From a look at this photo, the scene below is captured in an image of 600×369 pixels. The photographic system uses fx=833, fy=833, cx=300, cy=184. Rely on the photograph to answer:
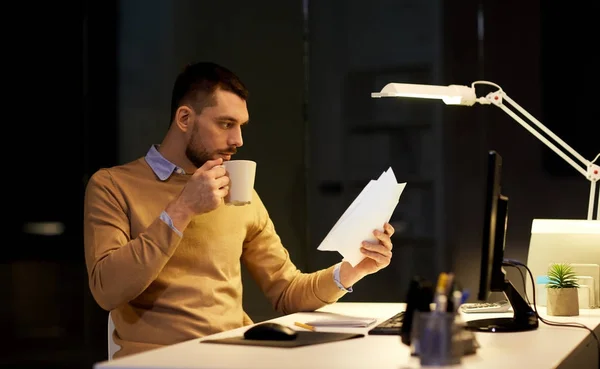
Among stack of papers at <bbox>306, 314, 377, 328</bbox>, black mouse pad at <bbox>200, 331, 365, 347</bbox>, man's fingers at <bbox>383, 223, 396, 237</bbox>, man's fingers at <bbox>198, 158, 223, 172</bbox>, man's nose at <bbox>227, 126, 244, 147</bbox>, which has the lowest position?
stack of papers at <bbox>306, 314, 377, 328</bbox>

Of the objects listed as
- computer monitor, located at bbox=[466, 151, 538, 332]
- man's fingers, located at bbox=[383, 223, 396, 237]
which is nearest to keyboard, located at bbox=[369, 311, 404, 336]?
computer monitor, located at bbox=[466, 151, 538, 332]

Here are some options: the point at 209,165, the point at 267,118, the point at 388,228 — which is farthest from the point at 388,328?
the point at 267,118

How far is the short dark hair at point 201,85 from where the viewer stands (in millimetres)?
2535

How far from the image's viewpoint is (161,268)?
84.5 inches

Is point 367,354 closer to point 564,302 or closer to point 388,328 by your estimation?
point 388,328

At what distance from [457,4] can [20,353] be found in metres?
2.10

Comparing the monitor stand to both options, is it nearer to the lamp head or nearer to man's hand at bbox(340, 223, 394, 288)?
man's hand at bbox(340, 223, 394, 288)

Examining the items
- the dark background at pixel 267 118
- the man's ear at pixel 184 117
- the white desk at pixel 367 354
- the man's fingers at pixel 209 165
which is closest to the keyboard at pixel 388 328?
the white desk at pixel 367 354

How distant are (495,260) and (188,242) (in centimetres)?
89

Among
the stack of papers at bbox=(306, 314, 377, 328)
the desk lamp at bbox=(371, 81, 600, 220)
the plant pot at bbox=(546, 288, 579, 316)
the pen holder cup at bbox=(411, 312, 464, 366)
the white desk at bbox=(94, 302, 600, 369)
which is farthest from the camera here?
the desk lamp at bbox=(371, 81, 600, 220)

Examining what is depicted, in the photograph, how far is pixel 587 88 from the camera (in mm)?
2891

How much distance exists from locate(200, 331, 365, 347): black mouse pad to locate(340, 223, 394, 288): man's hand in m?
0.41

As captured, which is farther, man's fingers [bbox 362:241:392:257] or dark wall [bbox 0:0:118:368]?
dark wall [bbox 0:0:118:368]

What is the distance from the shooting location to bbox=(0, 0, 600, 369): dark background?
2.94 metres
